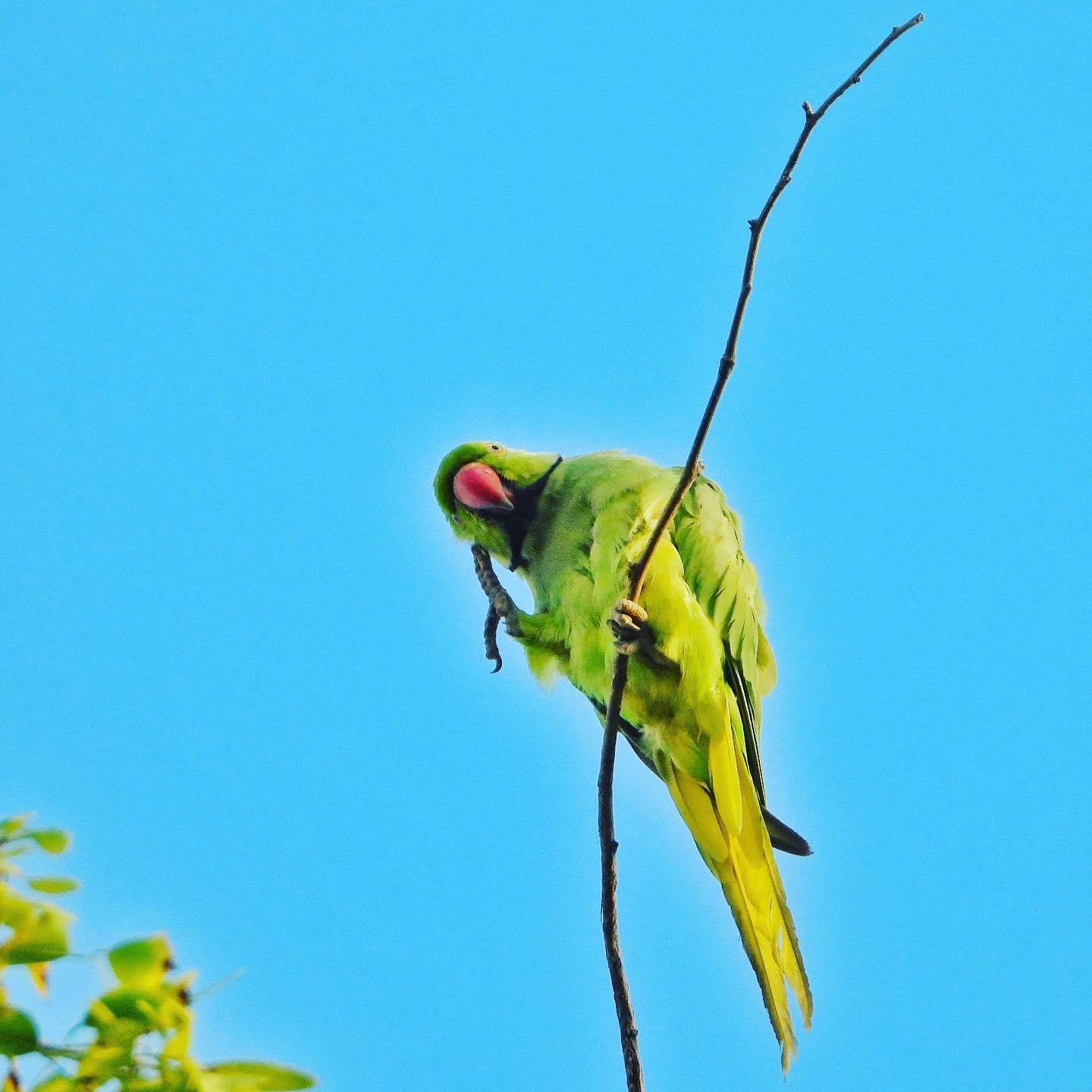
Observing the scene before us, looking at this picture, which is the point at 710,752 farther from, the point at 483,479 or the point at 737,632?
the point at 483,479

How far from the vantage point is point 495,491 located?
4.62 meters

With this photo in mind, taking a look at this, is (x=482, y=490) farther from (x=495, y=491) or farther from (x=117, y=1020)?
(x=117, y=1020)

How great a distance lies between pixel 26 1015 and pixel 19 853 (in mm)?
119

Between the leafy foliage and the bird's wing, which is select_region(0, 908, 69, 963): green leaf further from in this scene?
the bird's wing

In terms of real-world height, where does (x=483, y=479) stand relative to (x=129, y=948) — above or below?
above

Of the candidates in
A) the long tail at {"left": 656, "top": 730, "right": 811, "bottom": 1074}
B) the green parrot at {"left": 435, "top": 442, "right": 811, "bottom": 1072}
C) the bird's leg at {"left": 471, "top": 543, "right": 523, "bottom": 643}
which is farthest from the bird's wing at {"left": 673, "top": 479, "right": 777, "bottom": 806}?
the bird's leg at {"left": 471, "top": 543, "right": 523, "bottom": 643}

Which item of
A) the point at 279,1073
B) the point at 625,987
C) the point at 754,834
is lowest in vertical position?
the point at 279,1073

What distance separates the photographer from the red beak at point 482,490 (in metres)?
4.61

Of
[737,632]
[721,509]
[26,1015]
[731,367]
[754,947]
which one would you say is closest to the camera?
[26,1015]

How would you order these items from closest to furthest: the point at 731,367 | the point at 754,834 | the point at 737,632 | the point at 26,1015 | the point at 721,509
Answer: the point at 26,1015, the point at 731,367, the point at 754,834, the point at 737,632, the point at 721,509

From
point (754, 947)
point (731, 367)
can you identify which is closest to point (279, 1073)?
point (731, 367)

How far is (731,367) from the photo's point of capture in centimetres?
261

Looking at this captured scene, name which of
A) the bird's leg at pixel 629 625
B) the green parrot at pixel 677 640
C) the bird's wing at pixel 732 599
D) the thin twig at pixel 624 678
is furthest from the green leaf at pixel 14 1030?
the bird's wing at pixel 732 599

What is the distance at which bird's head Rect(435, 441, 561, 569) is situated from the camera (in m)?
4.62
